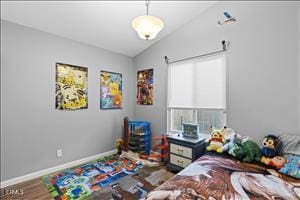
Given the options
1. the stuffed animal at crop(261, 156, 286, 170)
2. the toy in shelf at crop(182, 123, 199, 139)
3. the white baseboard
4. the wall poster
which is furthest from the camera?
the wall poster

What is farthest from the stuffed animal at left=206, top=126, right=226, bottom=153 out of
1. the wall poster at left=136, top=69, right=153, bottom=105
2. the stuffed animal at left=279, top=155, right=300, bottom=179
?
the wall poster at left=136, top=69, right=153, bottom=105

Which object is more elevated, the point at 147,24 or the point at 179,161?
the point at 147,24

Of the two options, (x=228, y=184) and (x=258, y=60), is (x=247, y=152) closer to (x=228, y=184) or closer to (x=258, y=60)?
(x=228, y=184)

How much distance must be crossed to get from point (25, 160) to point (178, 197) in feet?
8.30

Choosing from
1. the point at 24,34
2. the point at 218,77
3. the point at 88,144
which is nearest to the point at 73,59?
the point at 24,34

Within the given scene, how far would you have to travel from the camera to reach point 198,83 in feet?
9.00

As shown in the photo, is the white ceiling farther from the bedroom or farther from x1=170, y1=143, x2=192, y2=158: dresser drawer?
x1=170, y1=143, x2=192, y2=158: dresser drawer

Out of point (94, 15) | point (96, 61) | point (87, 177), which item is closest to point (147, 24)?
point (94, 15)

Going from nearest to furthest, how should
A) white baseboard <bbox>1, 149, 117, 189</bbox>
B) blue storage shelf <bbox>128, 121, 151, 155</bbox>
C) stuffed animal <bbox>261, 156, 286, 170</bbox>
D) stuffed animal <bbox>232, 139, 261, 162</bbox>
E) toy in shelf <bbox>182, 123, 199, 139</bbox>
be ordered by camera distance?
stuffed animal <bbox>261, 156, 286, 170</bbox> → stuffed animal <bbox>232, 139, 261, 162</bbox> → white baseboard <bbox>1, 149, 117, 189</bbox> → toy in shelf <bbox>182, 123, 199, 139</bbox> → blue storage shelf <bbox>128, 121, 151, 155</bbox>

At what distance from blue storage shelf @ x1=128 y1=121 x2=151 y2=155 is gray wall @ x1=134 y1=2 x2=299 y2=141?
173 cm

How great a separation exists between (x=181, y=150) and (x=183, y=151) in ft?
0.13

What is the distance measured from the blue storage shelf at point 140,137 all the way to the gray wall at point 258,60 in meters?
1.73

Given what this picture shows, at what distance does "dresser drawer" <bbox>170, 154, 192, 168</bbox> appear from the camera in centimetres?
232

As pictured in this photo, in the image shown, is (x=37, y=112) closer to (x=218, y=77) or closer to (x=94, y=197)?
(x=94, y=197)
